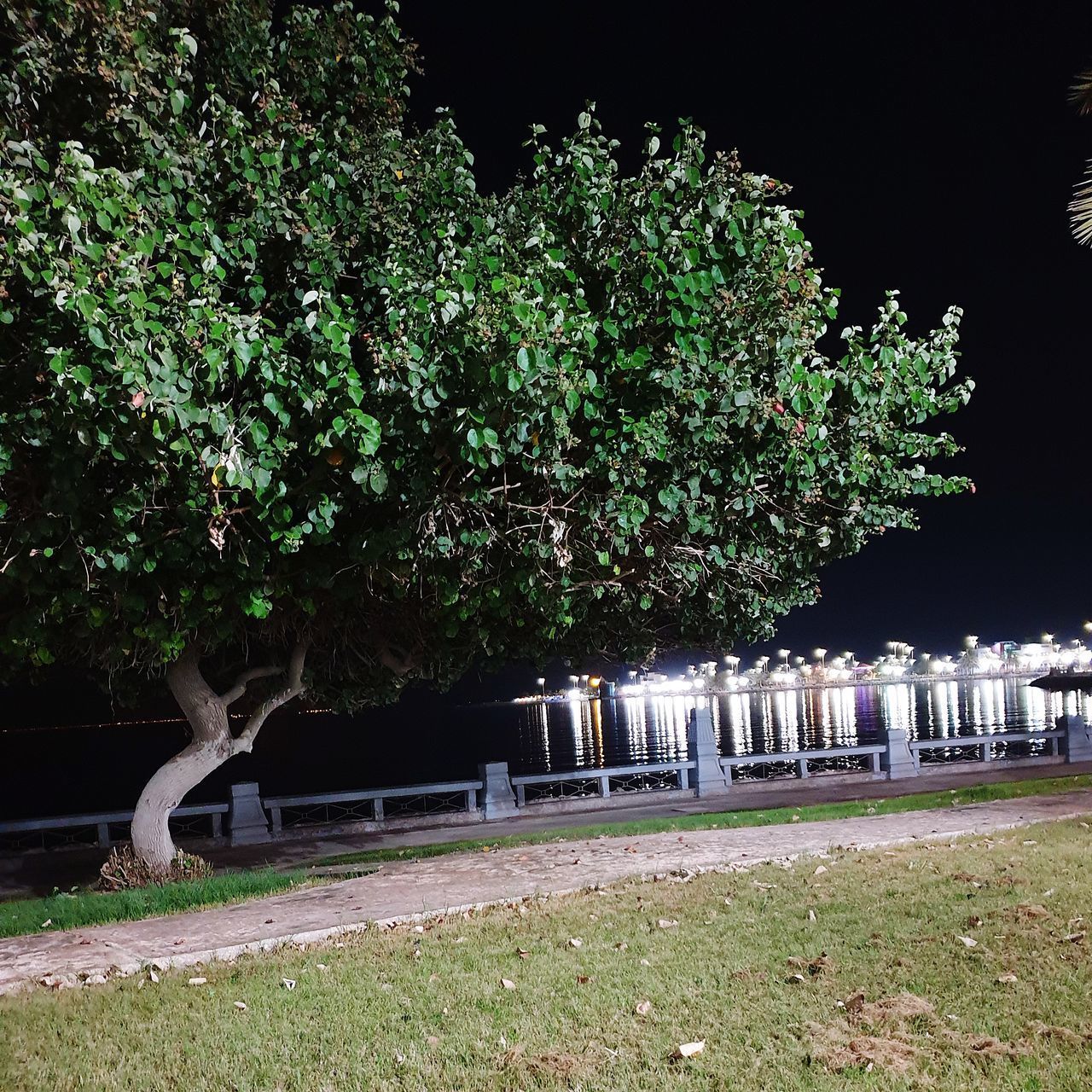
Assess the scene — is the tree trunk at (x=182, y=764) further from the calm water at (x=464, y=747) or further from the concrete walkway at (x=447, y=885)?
the calm water at (x=464, y=747)

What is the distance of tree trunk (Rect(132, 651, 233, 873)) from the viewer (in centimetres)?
1452

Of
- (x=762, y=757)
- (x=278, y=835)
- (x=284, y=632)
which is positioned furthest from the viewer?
(x=762, y=757)

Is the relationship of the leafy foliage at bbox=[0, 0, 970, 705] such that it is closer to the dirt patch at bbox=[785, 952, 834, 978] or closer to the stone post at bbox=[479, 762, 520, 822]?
the dirt patch at bbox=[785, 952, 834, 978]

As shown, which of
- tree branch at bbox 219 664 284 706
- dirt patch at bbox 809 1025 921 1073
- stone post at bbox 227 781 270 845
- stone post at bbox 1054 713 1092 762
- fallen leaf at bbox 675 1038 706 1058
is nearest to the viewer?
dirt patch at bbox 809 1025 921 1073

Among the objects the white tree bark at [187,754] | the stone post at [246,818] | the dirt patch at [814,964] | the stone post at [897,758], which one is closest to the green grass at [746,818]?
the white tree bark at [187,754]

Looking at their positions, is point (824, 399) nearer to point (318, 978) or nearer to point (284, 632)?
point (318, 978)

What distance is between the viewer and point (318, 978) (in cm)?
767

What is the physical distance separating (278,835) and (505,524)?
A: 543 inches

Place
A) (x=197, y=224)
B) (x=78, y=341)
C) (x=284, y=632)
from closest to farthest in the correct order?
(x=78, y=341), (x=197, y=224), (x=284, y=632)

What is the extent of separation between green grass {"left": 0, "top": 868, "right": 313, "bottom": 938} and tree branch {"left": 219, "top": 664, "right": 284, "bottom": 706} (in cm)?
307

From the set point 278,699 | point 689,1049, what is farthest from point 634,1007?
point 278,699

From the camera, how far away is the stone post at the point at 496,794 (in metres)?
22.2

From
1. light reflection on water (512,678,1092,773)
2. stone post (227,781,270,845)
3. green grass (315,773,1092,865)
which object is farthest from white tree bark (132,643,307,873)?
light reflection on water (512,678,1092,773)

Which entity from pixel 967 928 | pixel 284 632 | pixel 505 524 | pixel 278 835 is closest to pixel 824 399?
pixel 505 524
